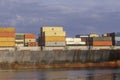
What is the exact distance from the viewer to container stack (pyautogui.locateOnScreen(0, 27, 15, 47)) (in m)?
88.2

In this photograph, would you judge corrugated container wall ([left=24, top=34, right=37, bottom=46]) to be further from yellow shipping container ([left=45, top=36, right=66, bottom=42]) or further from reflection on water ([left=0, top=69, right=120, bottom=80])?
reflection on water ([left=0, top=69, right=120, bottom=80])

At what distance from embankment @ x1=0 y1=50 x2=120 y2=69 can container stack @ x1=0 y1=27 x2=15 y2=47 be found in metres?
6.05

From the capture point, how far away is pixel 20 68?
8038 cm

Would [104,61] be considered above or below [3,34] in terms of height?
below

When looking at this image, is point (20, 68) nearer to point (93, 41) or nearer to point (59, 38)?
point (59, 38)

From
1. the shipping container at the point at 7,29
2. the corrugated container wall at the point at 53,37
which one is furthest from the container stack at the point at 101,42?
the shipping container at the point at 7,29

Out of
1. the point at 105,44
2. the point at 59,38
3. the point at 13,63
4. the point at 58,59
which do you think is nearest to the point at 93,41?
the point at 105,44

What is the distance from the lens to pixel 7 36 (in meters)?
88.1

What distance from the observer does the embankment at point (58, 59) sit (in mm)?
82562

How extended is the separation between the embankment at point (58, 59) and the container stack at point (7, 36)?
6045 mm

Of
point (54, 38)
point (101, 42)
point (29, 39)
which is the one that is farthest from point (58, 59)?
point (29, 39)

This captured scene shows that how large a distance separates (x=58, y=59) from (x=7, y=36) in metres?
12.7

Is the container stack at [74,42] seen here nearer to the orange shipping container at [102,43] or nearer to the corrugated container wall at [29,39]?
the orange shipping container at [102,43]

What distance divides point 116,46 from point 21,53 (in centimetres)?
2746
